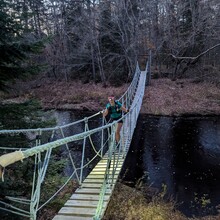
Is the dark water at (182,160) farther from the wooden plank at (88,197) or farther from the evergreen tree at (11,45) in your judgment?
the evergreen tree at (11,45)

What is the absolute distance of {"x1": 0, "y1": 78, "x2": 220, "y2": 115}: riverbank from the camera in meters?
14.6

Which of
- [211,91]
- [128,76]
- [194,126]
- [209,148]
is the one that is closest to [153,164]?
[209,148]

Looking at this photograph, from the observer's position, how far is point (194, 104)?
585 inches

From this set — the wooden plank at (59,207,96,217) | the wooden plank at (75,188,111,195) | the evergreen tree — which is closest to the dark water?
the wooden plank at (75,188,111,195)

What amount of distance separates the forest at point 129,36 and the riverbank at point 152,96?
1.03 m

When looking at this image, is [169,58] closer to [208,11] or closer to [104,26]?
[208,11]

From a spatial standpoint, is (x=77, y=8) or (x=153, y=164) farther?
(x=77, y=8)

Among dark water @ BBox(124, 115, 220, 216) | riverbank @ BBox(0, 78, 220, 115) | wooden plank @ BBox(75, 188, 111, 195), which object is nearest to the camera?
wooden plank @ BBox(75, 188, 111, 195)

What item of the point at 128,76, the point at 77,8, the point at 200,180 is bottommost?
the point at 200,180

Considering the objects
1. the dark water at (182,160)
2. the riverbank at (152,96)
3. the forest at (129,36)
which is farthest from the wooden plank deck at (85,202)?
the forest at (129,36)

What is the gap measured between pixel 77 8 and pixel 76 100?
7196 mm

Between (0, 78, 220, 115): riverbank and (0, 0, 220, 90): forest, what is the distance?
1028mm

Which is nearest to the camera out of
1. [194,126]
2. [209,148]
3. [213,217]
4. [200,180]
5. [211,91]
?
[213,217]

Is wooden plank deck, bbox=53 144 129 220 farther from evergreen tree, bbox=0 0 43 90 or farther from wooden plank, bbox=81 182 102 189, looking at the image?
evergreen tree, bbox=0 0 43 90
